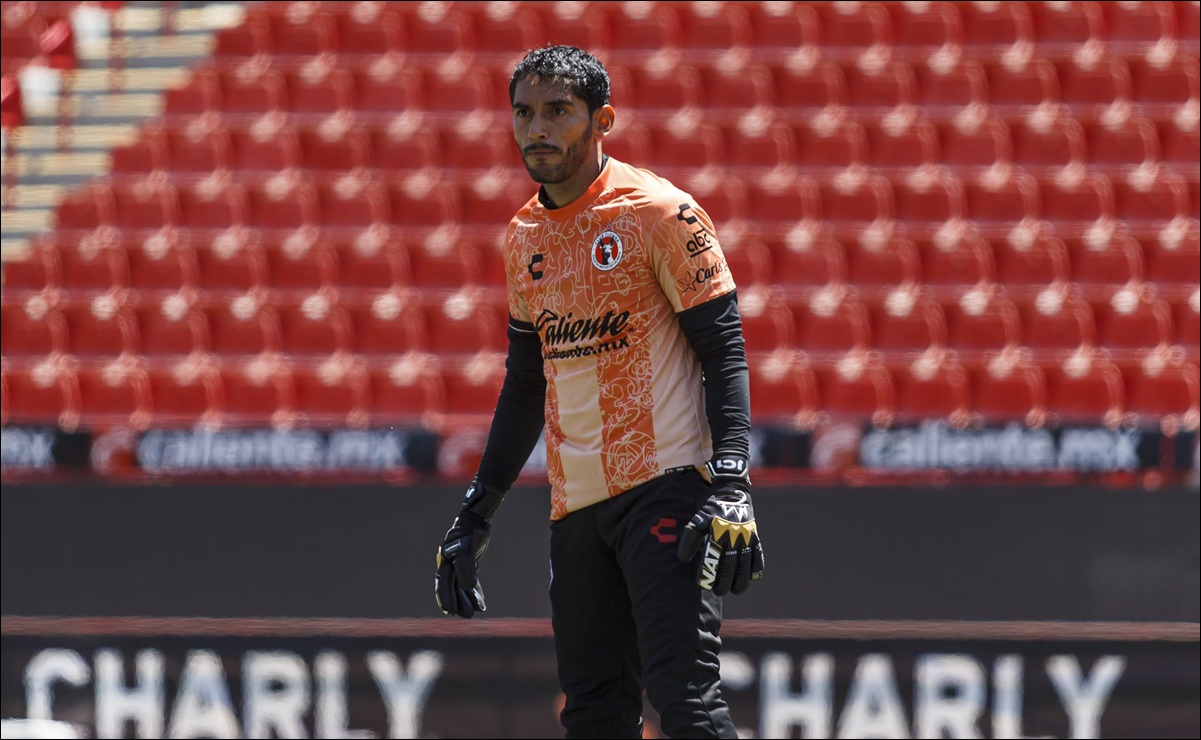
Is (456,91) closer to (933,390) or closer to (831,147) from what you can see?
(831,147)

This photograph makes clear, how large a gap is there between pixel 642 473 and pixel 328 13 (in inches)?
267

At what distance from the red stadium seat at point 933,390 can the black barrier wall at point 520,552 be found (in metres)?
1.98

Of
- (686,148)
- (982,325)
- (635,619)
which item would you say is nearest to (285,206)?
(686,148)

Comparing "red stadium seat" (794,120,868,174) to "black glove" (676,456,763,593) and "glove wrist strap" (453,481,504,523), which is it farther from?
"black glove" (676,456,763,593)

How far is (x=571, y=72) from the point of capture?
9.93ft

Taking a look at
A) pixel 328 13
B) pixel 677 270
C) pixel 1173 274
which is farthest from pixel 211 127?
pixel 677 270

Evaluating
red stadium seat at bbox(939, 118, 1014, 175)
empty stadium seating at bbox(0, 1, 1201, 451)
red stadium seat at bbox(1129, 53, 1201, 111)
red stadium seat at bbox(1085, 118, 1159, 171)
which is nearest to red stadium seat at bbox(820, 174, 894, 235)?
empty stadium seating at bbox(0, 1, 1201, 451)

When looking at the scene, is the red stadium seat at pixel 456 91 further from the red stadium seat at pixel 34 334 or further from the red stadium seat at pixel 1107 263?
the red stadium seat at pixel 1107 263

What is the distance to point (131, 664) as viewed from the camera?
A: 488 cm

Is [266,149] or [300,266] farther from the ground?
[266,149]

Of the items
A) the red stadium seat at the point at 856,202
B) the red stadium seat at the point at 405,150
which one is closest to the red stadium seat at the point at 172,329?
the red stadium seat at the point at 405,150

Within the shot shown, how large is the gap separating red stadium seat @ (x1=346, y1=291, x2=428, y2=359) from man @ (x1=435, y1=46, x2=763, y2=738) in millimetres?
4258

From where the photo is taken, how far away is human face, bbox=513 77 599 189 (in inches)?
119

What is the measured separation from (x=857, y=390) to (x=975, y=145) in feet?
6.59
